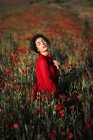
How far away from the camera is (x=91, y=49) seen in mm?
8195

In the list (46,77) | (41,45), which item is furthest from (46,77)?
(41,45)

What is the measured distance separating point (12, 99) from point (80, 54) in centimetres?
407

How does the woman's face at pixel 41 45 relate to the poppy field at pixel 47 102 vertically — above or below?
above

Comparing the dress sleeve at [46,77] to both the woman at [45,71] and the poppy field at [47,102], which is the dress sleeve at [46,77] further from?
the poppy field at [47,102]

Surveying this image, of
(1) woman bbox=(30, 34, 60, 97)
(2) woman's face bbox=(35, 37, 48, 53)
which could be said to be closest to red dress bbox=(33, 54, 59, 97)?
(1) woman bbox=(30, 34, 60, 97)

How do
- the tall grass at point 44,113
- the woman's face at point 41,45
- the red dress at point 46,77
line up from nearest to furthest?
the tall grass at point 44,113, the red dress at point 46,77, the woman's face at point 41,45

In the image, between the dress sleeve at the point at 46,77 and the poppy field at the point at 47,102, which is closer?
the poppy field at the point at 47,102

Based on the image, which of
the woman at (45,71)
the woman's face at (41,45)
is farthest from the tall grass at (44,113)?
the woman's face at (41,45)

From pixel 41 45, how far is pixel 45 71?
1.50 ft

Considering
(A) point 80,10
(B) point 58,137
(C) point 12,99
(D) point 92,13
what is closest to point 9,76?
(C) point 12,99

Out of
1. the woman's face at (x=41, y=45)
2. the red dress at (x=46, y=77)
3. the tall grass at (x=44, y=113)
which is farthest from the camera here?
the woman's face at (x=41, y=45)

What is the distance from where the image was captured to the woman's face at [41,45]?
14.2ft

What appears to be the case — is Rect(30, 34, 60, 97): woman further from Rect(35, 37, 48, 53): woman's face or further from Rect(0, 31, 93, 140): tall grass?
Rect(0, 31, 93, 140): tall grass

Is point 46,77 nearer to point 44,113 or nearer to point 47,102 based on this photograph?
point 47,102
